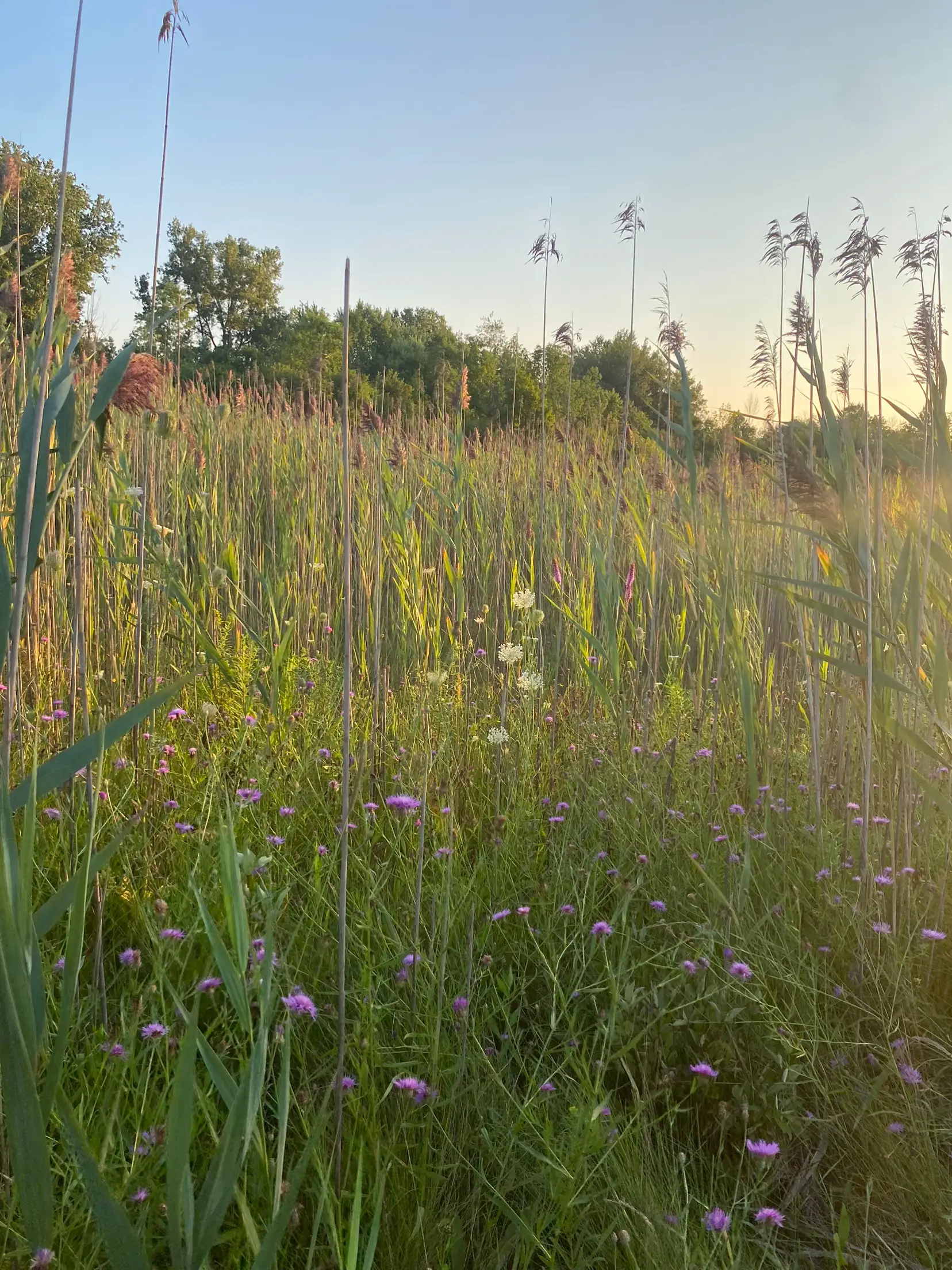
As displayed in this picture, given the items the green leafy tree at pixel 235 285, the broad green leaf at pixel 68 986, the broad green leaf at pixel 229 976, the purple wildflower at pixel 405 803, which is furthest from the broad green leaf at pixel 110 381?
the green leafy tree at pixel 235 285

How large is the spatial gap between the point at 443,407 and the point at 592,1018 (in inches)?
141

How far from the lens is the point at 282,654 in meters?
2.14

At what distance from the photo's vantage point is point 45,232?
819cm

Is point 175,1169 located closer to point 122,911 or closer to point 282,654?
point 122,911

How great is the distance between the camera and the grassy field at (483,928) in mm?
827

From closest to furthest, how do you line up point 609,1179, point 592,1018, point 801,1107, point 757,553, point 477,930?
point 609,1179 → point 801,1107 → point 592,1018 → point 477,930 → point 757,553

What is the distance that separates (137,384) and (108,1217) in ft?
3.27

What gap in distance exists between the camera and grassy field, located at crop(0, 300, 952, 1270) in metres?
0.83

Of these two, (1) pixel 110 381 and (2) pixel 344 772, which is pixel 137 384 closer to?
(1) pixel 110 381

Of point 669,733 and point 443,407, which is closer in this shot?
point 669,733

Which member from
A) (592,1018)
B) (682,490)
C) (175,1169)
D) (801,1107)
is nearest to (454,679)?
(682,490)

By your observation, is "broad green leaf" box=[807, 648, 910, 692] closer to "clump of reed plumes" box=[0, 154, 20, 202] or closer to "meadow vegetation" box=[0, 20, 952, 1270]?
"meadow vegetation" box=[0, 20, 952, 1270]

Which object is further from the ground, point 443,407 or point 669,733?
point 443,407

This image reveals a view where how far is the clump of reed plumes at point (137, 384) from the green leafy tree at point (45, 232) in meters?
0.18
